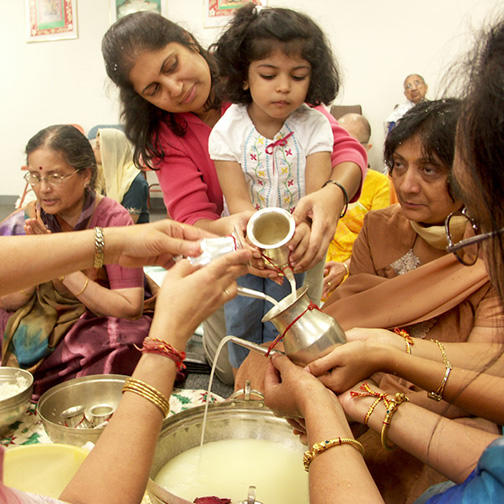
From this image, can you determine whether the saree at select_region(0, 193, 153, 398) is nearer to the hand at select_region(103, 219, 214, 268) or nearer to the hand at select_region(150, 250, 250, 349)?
the hand at select_region(103, 219, 214, 268)

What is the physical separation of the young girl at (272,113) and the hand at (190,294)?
711mm

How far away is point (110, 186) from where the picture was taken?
4309 millimetres

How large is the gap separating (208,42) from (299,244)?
5.51 metres

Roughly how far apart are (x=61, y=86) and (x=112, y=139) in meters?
4.41

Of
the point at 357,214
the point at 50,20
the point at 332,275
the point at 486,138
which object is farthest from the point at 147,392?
the point at 50,20

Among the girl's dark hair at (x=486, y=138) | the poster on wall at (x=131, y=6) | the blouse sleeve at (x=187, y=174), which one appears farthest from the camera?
the poster on wall at (x=131, y=6)

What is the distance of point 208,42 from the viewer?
630 cm

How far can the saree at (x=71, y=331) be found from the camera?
94.1 inches

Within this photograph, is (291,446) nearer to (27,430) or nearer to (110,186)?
(27,430)

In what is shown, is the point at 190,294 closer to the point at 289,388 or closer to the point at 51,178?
the point at 289,388

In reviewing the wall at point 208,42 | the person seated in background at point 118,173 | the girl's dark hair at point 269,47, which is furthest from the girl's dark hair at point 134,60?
the wall at point 208,42

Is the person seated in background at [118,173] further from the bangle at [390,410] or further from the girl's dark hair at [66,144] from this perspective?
the bangle at [390,410]

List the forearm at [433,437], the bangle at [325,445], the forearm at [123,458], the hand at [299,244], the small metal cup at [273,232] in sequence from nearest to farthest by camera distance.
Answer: the forearm at [123,458]
the bangle at [325,445]
the forearm at [433,437]
the small metal cup at [273,232]
the hand at [299,244]

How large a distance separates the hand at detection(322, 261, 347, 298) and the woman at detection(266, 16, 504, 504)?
1.12 metres
